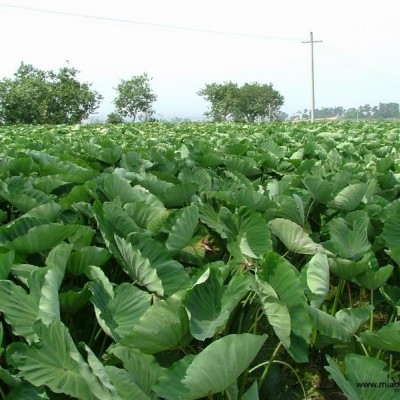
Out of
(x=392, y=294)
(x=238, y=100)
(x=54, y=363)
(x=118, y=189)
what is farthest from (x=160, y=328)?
(x=238, y=100)

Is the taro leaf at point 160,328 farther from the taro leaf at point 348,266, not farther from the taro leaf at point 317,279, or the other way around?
the taro leaf at point 348,266

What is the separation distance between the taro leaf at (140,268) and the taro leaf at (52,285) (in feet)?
0.46

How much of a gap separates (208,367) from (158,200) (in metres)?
0.92

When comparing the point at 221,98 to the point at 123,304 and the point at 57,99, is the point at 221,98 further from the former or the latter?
the point at 123,304

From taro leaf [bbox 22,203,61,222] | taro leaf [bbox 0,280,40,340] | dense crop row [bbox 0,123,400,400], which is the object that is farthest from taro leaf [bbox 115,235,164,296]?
taro leaf [bbox 22,203,61,222]

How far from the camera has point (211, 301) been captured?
1074 mm

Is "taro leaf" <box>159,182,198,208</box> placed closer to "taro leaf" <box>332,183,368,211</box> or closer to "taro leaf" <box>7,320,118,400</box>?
"taro leaf" <box>332,183,368,211</box>

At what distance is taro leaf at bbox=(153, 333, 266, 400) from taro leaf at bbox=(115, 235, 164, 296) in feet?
0.97

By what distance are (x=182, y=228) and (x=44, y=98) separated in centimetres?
3428

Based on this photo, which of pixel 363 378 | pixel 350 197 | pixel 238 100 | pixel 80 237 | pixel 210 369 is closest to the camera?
pixel 210 369

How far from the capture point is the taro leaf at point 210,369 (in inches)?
33.0

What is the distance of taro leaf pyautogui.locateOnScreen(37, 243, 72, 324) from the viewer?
995 mm

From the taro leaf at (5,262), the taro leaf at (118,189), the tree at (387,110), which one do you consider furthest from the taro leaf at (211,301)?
the tree at (387,110)

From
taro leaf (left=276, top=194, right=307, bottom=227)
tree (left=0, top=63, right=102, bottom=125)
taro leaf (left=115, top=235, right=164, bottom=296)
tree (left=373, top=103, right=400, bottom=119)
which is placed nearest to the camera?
taro leaf (left=115, top=235, right=164, bottom=296)
